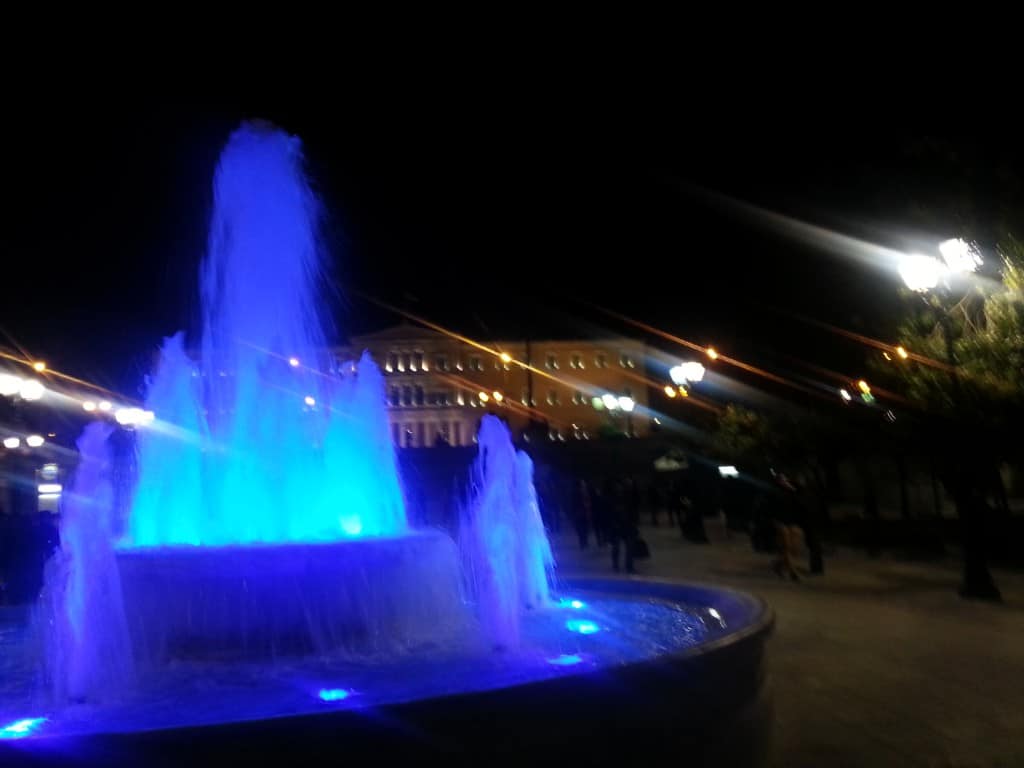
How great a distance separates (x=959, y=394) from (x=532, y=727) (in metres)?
10.4

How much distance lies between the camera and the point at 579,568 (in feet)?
56.7

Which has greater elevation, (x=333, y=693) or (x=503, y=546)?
(x=503, y=546)

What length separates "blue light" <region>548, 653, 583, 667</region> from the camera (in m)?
6.99

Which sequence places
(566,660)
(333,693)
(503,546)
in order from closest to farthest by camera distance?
(333,693)
(566,660)
(503,546)

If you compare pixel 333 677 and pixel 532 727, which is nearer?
pixel 532 727

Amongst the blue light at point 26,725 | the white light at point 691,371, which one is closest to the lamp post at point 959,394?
the white light at point 691,371

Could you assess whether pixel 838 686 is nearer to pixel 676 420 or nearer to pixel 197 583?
pixel 197 583

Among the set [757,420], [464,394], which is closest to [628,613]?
[757,420]

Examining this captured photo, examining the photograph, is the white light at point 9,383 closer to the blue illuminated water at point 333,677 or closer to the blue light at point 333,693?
the blue illuminated water at point 333,677

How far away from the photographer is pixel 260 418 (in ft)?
37.1

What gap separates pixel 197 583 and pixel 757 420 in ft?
77.4

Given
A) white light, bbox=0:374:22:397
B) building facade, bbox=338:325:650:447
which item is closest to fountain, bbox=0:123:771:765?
white light, bbox=0:374:22:397

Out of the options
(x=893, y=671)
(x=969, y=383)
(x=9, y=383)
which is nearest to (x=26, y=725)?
(x=893, y=671)

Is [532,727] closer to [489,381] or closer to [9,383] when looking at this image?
[9,383]
